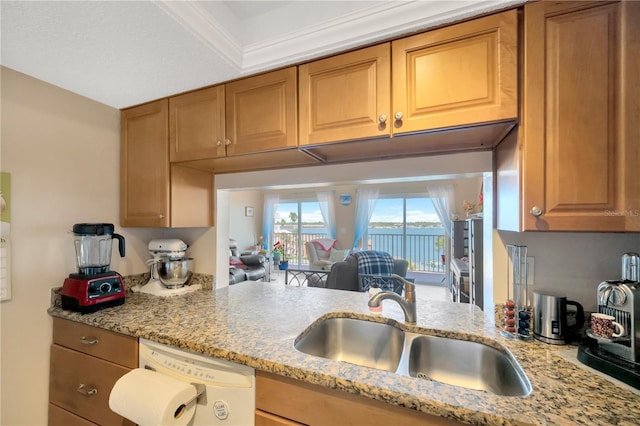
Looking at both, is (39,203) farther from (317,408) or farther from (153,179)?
(317,408)

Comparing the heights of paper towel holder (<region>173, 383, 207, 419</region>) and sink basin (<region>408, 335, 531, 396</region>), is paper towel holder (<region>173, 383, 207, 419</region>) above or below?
below

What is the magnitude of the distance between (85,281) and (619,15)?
2.45m

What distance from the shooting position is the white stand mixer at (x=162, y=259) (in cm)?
173

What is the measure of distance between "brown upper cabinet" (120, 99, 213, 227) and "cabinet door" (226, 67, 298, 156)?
49cm

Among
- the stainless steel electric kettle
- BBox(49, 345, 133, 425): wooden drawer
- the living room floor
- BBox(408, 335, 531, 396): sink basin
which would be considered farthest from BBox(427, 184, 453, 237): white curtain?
BBox(49, 345, 133, 425): wooden drawer

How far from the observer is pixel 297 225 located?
24.8 feet

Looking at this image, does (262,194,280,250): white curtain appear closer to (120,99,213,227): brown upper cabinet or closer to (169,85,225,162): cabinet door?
(120,99,213,227): brown upper cabinet

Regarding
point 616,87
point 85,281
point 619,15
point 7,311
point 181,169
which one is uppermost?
point 619,15

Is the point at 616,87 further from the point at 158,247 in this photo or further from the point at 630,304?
the point at 158,247

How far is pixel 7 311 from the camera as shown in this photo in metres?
1.31

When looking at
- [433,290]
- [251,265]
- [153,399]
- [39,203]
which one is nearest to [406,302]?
[153,399]

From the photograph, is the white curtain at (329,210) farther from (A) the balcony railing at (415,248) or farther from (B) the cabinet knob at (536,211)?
(B) the cabinet knob at (536,211)

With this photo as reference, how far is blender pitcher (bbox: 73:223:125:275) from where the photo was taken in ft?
4.79

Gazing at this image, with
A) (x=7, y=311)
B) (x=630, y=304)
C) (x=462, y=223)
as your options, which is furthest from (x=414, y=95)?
(x=462, y=223)
